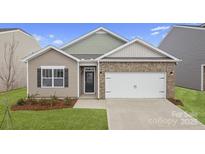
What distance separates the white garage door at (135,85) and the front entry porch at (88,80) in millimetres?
1804

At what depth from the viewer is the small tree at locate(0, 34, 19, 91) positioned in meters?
20.6

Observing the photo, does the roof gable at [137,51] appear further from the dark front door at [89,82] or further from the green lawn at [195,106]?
the green lawn at [195,106]

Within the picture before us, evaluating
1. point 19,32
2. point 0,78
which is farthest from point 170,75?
point 19,32

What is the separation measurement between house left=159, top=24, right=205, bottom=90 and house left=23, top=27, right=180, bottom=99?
673cm

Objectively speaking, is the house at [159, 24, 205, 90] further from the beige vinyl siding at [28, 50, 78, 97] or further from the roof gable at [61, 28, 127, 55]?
the beige vinyl siding at [28, 50, 78, 97]

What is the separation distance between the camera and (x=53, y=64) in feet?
50.6

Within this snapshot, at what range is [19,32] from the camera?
958 inches

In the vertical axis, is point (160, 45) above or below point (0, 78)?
above

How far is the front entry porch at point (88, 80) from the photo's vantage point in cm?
1681

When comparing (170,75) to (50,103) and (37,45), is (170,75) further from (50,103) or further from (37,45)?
(37,45)

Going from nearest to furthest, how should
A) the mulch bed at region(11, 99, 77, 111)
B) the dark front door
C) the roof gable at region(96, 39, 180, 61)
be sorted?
the mulch bed at region(11, 99, 77, 111)
the roof gable at region(96, 39, 180, 61)
the dark front door

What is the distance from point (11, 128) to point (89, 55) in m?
11.2

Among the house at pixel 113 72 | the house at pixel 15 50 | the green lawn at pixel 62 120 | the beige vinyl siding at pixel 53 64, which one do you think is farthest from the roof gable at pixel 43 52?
the house at pixel 15 50

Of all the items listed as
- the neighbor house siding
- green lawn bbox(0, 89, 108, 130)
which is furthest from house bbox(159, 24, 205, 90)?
green lawn bbox(0, 89, 108, 130)
